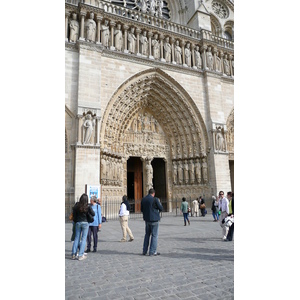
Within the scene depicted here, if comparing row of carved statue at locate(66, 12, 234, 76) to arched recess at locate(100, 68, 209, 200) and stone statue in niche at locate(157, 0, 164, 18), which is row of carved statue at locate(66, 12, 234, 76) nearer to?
arched recess at locate(100, 68, 209, 200)

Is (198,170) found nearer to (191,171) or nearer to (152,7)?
(191,171)

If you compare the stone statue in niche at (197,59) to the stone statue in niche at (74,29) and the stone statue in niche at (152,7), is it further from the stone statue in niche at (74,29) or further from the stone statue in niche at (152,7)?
the stone statue in niche at (74,29)

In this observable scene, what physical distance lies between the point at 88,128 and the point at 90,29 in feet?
17.8

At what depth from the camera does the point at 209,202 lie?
13438 mm

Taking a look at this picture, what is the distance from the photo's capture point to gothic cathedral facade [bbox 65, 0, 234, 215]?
11.2 m

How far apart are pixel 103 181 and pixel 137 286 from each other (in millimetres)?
8546

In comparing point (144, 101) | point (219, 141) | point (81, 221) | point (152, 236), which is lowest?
point (152, 236)

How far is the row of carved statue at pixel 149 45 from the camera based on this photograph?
480 inches

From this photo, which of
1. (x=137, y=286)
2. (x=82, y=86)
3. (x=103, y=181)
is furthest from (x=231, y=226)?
(x=82, y=86)

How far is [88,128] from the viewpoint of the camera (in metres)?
10.8

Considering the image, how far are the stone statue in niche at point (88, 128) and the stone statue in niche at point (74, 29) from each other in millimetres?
4367

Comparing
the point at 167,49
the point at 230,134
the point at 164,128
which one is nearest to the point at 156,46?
the point at 167,49

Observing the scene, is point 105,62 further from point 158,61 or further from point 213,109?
point 213,109

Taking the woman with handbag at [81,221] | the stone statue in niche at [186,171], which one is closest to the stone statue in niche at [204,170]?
the stone statue in niche at [186,171]
